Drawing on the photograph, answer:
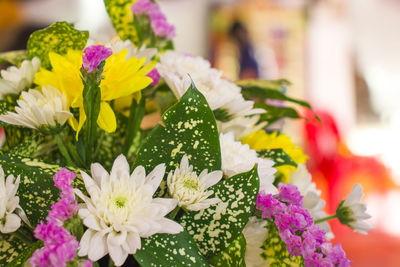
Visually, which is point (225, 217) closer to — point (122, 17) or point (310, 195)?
point (310, 195)

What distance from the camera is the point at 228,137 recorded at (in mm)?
315

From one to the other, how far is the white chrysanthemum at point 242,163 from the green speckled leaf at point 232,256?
4cm

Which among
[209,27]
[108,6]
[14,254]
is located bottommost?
[209,27]

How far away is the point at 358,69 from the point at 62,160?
11.6ft

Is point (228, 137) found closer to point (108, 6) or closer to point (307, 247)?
point (307, 247)

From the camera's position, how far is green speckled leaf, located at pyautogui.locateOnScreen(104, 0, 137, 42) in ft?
1.40

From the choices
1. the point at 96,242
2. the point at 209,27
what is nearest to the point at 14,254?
the point at 96,242

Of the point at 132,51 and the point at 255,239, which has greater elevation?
the point at 132,51

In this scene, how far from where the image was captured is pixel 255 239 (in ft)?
1.00

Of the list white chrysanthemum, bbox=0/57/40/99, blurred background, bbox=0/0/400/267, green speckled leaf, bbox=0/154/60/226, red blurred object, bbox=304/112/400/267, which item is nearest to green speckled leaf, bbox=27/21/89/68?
white chrysanthemum, bbox=0/57/40/99

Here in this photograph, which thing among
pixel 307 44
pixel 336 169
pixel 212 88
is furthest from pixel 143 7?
pixel 307 44

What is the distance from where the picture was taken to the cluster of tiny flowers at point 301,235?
0.83 feet

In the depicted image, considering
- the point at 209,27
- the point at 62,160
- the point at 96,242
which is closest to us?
the point at 96,242

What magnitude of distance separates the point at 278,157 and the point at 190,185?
99 mm
